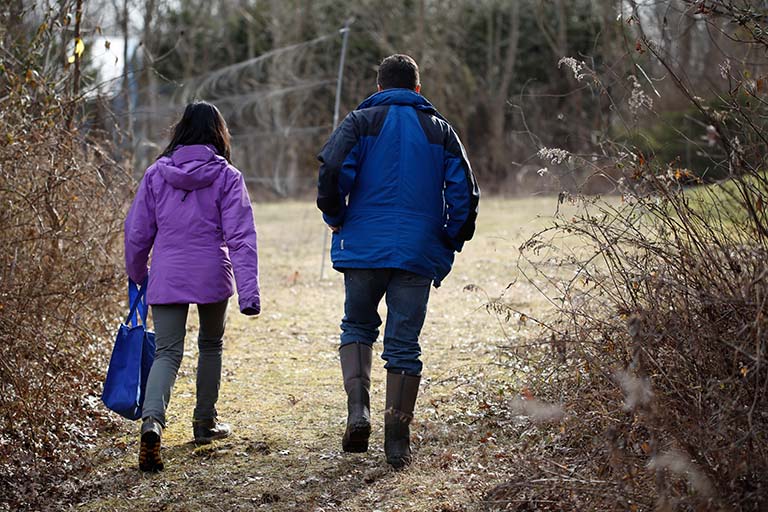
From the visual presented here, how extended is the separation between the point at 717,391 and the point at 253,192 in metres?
25.3

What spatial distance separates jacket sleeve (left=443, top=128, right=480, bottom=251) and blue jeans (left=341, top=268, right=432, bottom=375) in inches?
11.1

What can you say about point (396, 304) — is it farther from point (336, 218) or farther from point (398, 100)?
point (398, 100)

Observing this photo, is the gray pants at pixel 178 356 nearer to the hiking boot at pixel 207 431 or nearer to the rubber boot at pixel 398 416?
the hiking boot at pixel 207 431

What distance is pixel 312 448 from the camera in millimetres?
5328

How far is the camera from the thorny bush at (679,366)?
3.23 meters

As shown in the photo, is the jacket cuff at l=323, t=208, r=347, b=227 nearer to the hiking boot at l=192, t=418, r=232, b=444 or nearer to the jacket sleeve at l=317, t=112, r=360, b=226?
the jacket sleeve at l=317, t=112, r=360, b=226

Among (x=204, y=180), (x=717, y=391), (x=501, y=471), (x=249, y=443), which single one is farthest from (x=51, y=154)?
(x=717, y=391)


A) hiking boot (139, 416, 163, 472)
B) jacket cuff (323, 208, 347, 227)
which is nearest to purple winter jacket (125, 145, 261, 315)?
jacket cuff (323, 208, 347, 227)

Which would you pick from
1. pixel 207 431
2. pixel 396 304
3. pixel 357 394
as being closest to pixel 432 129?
pixel 396 304

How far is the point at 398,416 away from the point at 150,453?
1.24 m

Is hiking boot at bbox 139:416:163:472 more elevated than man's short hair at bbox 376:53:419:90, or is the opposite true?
man's short hair at bbox 376:53:419:90

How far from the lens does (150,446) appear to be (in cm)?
489

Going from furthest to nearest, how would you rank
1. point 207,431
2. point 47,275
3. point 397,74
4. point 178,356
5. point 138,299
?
point 47,275 → point 207,431 → point 138,299 → point 178,356 → point 397,74

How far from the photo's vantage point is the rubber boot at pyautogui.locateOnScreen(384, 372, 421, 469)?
4.80 meters
